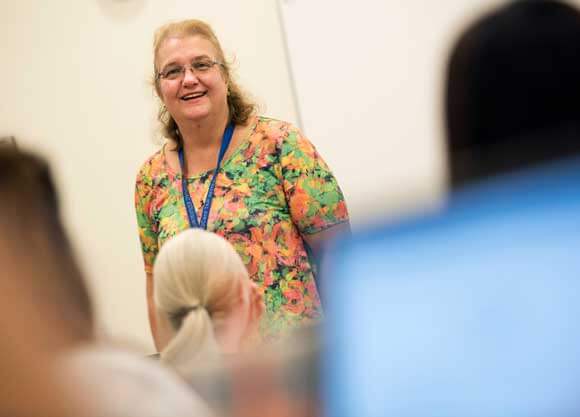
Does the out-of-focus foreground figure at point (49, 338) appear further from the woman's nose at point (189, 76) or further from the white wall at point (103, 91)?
the white wall at point (103, 91)

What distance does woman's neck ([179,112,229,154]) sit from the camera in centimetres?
139

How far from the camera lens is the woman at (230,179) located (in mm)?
1205

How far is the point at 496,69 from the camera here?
48 cm

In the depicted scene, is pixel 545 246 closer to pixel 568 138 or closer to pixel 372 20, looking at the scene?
pixel 568 138

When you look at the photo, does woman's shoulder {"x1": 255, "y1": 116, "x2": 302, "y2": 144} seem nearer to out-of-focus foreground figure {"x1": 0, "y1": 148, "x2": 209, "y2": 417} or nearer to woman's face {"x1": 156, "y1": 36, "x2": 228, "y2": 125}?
woman's face {"x1": 156, "y1": 36, "x2": 228, "y2": 125}

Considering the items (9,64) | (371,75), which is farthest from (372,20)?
(9,64)

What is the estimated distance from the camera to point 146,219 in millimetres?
1418

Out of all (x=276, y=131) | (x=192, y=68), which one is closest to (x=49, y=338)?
(x=276, y=131)

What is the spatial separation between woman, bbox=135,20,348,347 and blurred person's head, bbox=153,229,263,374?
0.47m

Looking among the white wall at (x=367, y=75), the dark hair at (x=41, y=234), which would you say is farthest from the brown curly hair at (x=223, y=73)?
the dark hair at (x=41, y=234)

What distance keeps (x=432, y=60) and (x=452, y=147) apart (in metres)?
1.89

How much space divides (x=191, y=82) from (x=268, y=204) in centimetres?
32

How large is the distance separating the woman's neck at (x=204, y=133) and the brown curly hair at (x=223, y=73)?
0.15 feet

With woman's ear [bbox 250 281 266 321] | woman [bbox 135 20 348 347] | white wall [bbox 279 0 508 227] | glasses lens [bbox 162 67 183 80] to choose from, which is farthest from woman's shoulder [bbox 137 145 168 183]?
white wall [bbox 279 0 508 227]
